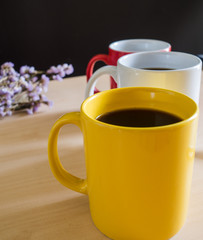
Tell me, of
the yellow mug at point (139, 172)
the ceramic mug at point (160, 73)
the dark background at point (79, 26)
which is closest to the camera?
the yellow mug at point (139, 172)

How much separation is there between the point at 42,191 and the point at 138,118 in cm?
19

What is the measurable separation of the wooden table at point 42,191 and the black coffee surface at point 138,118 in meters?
0.13

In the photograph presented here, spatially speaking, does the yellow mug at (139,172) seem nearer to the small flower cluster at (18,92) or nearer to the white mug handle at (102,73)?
the white mug handle at (102,73)

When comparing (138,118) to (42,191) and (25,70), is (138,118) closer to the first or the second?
(42,191)

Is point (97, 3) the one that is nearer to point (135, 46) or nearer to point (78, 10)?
point (78, 10)

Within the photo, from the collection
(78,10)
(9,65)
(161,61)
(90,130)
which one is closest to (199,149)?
(161,61)

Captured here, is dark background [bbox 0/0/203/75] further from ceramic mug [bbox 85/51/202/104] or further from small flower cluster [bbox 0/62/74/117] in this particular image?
ceramic mug [bbox 85/51/202/104]

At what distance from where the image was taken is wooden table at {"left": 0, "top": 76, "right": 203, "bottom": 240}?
402 millimetres

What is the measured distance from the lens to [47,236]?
1.30 feet

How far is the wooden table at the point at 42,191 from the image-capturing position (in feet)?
1.32

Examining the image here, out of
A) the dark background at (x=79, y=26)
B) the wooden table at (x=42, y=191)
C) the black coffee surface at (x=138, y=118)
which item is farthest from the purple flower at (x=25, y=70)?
the dark background at (x=79, y=26)

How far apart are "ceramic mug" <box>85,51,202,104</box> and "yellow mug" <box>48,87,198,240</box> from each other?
0.09 m

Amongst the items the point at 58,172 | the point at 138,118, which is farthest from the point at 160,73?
the point at 58,172

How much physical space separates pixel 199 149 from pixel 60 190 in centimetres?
26
